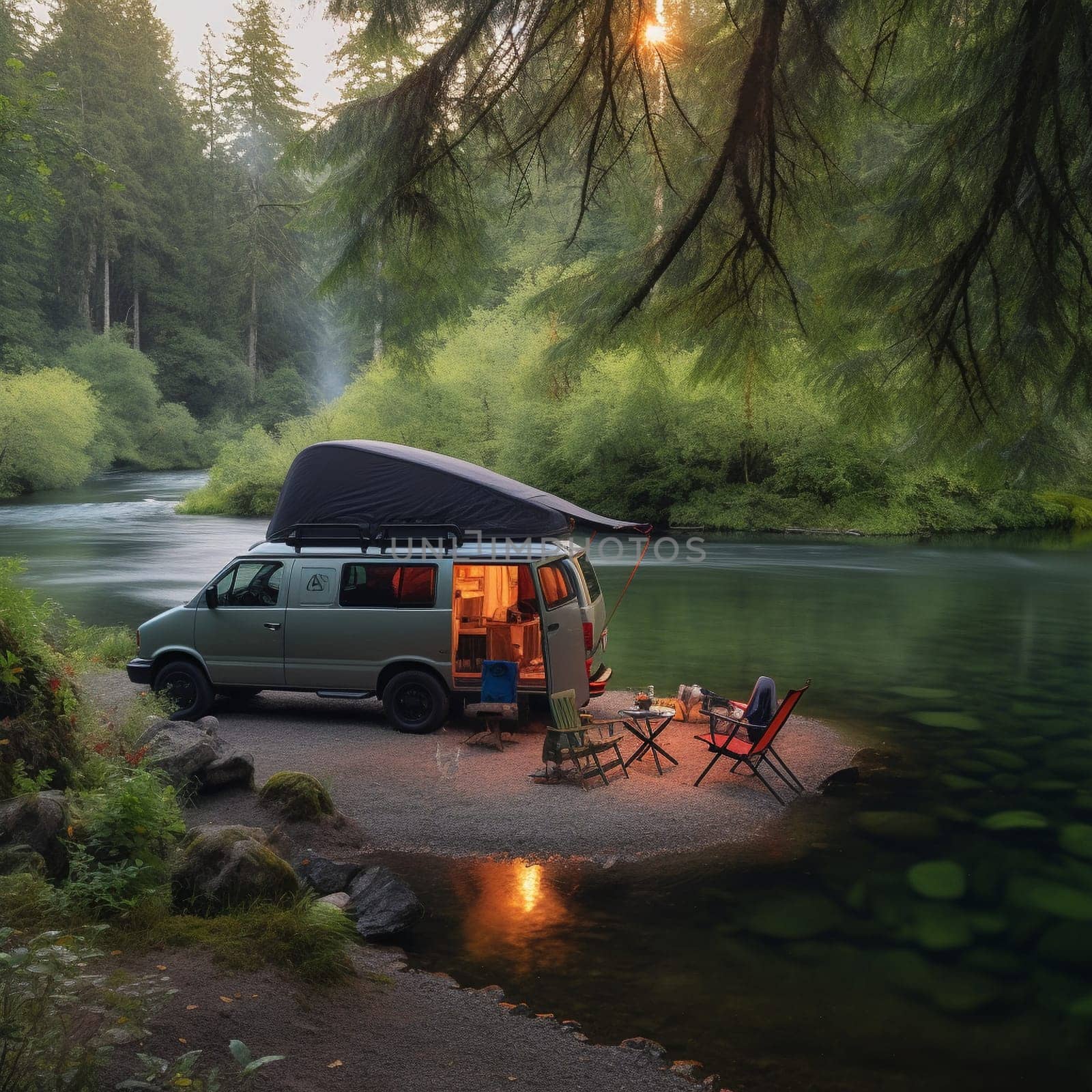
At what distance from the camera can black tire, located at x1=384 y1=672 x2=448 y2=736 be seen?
34.4ft

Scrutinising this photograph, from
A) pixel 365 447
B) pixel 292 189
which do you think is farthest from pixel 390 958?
pixel 292 189

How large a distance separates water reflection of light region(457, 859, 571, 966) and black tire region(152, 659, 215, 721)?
4.69m

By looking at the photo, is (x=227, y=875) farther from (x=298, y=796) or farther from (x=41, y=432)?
(x=41, y=432)

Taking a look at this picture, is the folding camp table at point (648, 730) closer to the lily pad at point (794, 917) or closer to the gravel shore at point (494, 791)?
the gravel shore at point (494, 791)

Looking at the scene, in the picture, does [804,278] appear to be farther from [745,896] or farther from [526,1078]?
[526,1078]

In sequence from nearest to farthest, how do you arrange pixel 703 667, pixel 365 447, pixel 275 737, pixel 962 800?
pixel 962 800 < pixel 275 737 < pixel 365 447 < pixel 703 667

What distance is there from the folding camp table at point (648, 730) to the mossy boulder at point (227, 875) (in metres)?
3.57

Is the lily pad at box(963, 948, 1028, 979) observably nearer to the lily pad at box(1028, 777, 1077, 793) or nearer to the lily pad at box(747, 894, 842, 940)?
the lily pad at box(747, 894, 842, 940)

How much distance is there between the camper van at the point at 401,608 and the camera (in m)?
10.3

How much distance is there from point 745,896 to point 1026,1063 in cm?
203

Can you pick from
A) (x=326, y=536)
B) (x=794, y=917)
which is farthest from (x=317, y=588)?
(x=794, y=917)

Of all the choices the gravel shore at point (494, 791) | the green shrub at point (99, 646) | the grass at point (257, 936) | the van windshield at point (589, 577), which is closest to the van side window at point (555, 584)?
the van windshield at point (589, 577)

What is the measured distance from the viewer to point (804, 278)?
7.10 m

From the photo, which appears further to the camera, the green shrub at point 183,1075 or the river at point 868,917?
the river at point 868,917
